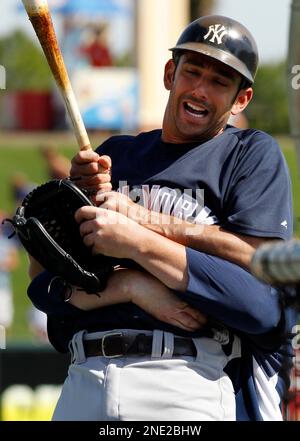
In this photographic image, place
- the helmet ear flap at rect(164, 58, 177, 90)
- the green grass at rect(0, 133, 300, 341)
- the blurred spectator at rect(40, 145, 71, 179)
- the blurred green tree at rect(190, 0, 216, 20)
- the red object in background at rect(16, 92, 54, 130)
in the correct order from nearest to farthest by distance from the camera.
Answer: the helmet ear flap at rect(164, 58, 177, 90) → the green grass at rect(0, 133, 300, 341) → the blurred spectator at rect(40, 145, 71, 179) → the red object in background at rect(16, 92, 54, 130) → the blurred green tree at rect(190, 0, 216, 20)

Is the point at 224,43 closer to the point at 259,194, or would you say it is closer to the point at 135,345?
the point at 259,194

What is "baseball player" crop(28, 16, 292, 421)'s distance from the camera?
358 cm

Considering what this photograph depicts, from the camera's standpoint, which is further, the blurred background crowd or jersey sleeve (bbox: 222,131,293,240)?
the blurred background crowd

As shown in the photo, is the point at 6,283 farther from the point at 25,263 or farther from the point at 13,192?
the point at 13,192

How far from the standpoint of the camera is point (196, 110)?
3820mm

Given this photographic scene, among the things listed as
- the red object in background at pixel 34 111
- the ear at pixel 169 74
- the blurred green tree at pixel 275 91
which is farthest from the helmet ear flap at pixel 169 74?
the red object in background at pixel 34 111

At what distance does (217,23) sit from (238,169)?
1.57 ft

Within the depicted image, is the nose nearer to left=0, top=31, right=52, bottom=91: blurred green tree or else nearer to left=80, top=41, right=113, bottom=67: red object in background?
left=80, top=41, right=113, bottom=67: red object in background

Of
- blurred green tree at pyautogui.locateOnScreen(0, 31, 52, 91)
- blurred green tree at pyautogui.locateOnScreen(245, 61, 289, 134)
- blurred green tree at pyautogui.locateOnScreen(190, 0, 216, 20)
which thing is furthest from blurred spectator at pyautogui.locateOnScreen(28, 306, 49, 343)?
blurred green tree at pyautogui.locateOnScreen(0, 31, 52, 91)

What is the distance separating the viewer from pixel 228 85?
380cm

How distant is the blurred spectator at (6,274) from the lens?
14023mm

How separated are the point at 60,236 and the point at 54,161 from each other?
498 inches

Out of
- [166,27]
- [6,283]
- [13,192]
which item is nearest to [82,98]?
[166,27]

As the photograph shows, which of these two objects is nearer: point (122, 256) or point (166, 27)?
point (122, 256)
